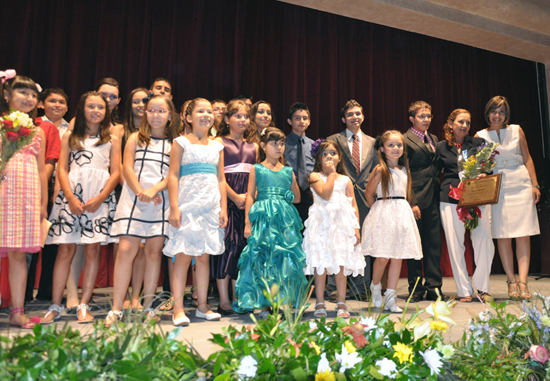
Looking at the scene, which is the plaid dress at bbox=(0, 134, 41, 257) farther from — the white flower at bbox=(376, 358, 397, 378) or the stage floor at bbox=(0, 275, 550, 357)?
the white flower at bbox=(376, 358, 397, 378)

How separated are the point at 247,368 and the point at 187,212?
1.69 m

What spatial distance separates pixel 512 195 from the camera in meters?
3.98

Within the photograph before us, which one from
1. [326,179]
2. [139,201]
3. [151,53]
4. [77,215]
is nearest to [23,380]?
[139,201]

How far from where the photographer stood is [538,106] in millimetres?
7609

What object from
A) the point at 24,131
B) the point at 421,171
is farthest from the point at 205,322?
the point at 421,171

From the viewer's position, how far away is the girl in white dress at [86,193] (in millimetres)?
2805

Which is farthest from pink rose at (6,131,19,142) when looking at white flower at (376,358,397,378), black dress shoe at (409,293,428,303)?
black dress shoe at (409,293,428,303)

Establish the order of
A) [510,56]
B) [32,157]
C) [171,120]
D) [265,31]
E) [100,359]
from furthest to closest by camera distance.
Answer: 1. [510,56]
2. [265,31]
3. [171,120]
4. [32,157]
5. [100,359]

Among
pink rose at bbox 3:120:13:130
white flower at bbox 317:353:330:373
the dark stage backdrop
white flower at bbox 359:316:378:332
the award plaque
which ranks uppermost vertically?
the dark stage backdrop

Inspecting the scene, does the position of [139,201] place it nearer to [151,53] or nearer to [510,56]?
[151,53]

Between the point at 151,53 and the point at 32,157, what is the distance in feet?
8.80

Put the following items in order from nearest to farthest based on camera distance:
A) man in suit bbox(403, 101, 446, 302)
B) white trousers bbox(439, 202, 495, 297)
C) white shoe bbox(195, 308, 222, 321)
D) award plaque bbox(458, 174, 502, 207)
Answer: white shoe bbox(195, 308, 222, 321) → award plaque bbox(458, 174, 502, 207) → white trousers bbox(439, 202, 495, 297) → man in suit bbox(403, 101, 446, 302)

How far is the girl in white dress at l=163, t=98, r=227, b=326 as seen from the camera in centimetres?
271

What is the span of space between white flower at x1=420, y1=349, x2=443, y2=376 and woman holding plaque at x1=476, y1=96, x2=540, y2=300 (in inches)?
114
